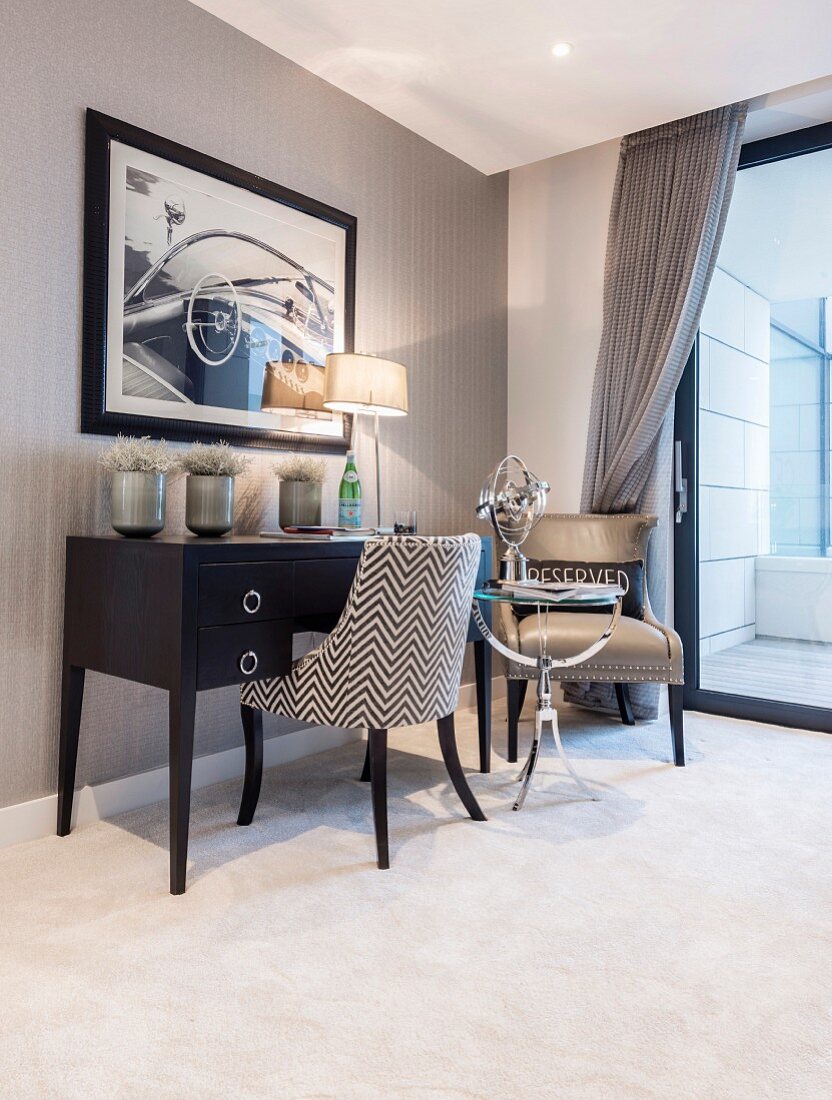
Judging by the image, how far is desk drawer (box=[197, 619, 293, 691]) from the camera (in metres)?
1.93

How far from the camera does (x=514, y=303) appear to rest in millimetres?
4035

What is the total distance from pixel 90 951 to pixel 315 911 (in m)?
0.46

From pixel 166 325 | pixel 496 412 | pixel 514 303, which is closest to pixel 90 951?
pixel 166 325

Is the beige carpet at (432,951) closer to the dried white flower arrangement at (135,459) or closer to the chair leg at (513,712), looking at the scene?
the chair leg at (513,712)

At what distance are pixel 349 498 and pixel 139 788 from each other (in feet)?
3.91

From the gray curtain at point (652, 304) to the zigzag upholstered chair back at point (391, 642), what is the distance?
5.30 ft

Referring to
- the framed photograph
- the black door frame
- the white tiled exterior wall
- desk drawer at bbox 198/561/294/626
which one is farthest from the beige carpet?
the framed photograph

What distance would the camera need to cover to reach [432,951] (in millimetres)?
1608

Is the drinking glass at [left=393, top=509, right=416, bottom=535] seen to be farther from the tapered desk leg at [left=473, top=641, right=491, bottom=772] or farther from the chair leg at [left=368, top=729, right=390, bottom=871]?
the chair leg at [left=368, top=729, right=390, bottom=871]

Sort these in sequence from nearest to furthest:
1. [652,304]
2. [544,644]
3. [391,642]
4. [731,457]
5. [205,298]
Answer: [391,642] → [544,644] → [205,298] → [652,304] → [731,457]

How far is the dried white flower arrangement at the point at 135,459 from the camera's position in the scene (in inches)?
87.0

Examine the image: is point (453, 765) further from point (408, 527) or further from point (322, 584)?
point (408, 527)

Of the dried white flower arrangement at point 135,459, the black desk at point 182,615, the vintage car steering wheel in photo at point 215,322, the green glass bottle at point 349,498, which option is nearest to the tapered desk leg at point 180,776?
the black desk at point 182,615

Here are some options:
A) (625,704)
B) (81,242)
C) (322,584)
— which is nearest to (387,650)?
(322,584)
